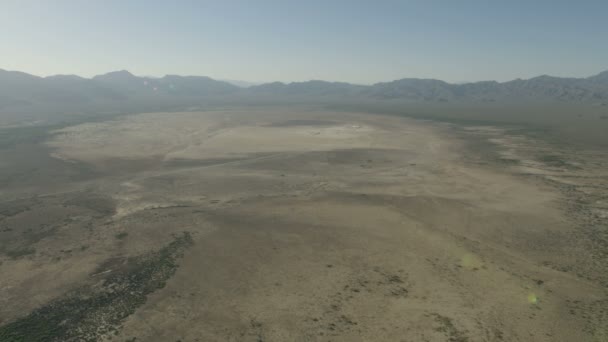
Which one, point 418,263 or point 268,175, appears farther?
point 268,175

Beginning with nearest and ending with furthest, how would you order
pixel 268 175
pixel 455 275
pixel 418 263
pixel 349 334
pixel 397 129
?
pixel 349 334 < pixel 455 275 < pixel 418 263 < pixel 268 175 < pixel 397 129

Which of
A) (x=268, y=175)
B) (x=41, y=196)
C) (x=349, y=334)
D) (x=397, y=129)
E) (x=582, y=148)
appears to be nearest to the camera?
(x=349, y=334)

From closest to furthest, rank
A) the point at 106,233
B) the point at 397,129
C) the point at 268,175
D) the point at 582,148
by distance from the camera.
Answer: the point at 106,233 → the point at 268,175 → the point at 582,148 → the point at 397,129

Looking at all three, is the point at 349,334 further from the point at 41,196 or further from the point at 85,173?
the point at 85,173

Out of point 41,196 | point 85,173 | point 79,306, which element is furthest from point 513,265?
point 85,173

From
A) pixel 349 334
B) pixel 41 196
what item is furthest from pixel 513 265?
pixel 41 196

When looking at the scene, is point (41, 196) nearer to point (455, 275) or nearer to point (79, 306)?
point (79, 306)
